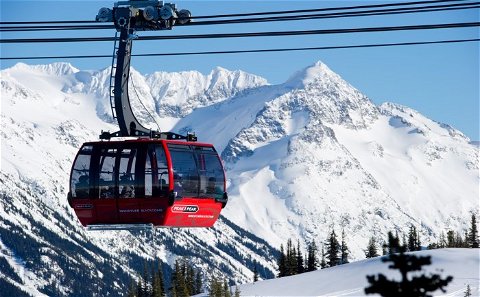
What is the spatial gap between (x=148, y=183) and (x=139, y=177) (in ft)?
0.98

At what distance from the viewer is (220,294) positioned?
177m

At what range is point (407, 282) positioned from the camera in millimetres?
15758

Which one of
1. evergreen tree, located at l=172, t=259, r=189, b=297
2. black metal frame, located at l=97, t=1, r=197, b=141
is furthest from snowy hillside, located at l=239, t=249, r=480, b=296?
black metal frame, located at l=97, t=1, r=197, b=141

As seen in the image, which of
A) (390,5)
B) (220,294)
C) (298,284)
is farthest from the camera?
(298,284)

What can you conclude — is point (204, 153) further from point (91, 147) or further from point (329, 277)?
point (329, 277)

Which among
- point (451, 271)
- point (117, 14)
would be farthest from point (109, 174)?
point (451, 271)

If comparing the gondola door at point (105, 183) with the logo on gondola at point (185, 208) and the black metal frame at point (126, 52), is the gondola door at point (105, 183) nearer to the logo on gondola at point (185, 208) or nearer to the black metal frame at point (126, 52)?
the black metal frame at point (126, 52)

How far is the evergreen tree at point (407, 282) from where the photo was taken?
1561 cm

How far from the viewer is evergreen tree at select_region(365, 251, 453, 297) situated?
15609 mm

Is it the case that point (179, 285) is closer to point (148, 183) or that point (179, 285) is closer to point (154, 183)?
point (148, 183)

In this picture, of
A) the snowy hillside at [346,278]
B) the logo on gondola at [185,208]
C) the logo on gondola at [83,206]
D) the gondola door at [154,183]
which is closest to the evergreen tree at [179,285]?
the snowy hillside at [346,278]

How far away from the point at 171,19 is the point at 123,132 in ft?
14.3

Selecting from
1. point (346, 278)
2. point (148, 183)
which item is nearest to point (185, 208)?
point (148, 183)

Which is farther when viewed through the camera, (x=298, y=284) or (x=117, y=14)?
(x=298, y=284)
